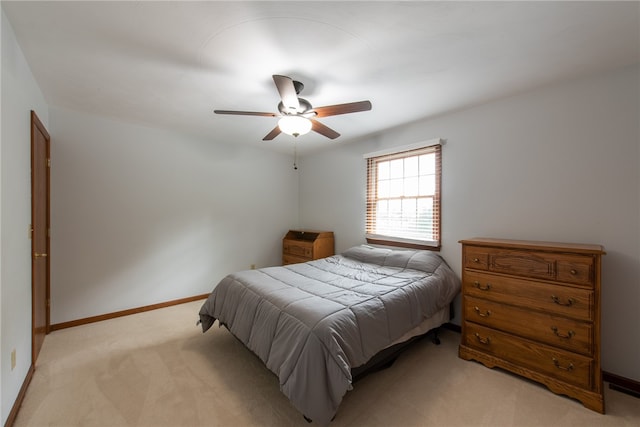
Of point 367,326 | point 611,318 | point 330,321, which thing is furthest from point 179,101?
point 611,318

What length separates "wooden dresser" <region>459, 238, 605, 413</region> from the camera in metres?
1.85

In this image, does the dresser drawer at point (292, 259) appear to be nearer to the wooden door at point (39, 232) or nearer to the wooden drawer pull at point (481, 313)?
the wooden drawer pull at point (481, 313)

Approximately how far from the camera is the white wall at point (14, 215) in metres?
1.60

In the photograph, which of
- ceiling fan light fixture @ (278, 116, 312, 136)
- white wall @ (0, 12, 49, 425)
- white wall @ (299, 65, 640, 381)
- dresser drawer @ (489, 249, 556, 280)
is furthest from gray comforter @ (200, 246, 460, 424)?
ceiling fan light fixture @ (278, 116, 312, 136)

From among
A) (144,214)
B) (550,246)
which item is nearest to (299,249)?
(144,214)

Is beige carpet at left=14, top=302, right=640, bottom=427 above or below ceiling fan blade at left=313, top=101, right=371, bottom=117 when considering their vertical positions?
below

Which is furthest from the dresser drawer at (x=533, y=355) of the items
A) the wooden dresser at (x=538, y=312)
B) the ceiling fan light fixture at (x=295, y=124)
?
the ceiling fan light fixture at (x=295, y=124)

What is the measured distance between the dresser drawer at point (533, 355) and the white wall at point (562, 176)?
0.57 meters

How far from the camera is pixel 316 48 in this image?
187 centimetres

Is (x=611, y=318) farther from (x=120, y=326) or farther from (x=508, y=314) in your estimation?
(x=120, y=326)

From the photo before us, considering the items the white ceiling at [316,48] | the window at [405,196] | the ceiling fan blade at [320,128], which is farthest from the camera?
the window at [405,196]

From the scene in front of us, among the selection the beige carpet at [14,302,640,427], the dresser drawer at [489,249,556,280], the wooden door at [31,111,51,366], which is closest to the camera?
the beige carpet at [14,302,640,427]

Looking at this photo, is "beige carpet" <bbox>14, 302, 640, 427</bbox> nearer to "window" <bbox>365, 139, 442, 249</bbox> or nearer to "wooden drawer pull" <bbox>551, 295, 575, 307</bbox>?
"wooden drawer pull" <bbox>551, 295, 575, 307</bbox>

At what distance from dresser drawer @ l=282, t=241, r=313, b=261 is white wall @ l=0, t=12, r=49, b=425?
3.14 metres
